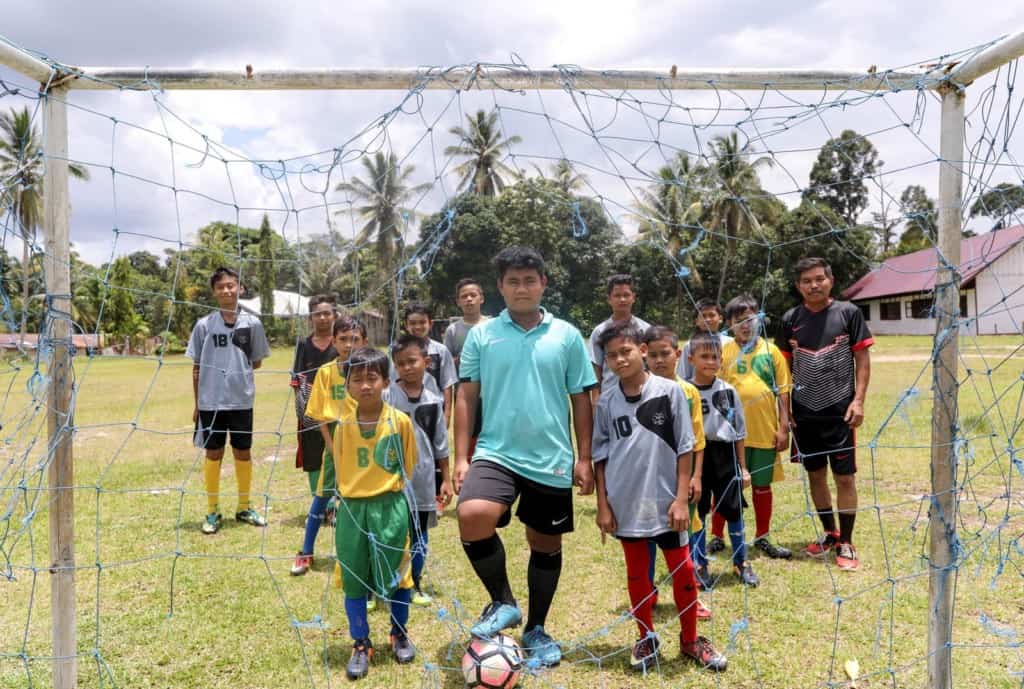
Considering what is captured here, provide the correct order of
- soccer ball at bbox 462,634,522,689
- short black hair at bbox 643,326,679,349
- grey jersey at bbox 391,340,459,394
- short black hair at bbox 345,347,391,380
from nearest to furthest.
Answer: soccer ball at bbox 462,634,522,689
short black hair at bbox 345,347,391,380
short black hair at bbox 643,326,679,349
grey jersey at bbox 391,340,459,394

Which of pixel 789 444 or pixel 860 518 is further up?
pixel 789 444

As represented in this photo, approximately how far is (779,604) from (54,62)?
3.94 meters

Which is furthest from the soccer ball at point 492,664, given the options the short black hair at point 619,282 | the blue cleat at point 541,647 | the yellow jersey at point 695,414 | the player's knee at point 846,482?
the player's knee at point 846,482

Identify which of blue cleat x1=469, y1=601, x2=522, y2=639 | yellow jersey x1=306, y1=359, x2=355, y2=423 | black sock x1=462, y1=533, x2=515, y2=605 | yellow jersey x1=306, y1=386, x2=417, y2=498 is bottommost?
blue cleat x1=469, y1=601, x2=522, y2=639

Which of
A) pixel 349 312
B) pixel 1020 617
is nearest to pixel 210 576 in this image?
pixel 349 312

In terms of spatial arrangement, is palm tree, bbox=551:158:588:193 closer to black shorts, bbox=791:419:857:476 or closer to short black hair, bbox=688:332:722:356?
short black hair, bbox=688:332:722:356

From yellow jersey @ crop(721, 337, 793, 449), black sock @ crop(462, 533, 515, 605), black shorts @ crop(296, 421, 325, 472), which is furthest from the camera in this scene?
black shorts @ crop(296, 421, 325, 472)

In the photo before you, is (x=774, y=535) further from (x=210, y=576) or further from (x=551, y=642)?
(x=210, y=576)

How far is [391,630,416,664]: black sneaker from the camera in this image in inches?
118

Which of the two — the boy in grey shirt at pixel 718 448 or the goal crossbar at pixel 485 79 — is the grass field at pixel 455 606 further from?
the goal crossbar at pixel 485 79

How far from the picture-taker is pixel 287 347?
25.7ft

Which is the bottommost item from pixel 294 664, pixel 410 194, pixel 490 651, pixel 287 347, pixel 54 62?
pixel 294 664

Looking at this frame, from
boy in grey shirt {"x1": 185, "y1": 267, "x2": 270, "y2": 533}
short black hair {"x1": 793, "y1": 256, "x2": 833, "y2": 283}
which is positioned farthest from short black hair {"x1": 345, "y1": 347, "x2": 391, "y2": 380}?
short black hair {"x1": 793, "y1": 256, "x2": 833, "y2": 283}

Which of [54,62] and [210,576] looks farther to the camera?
[210,576]
